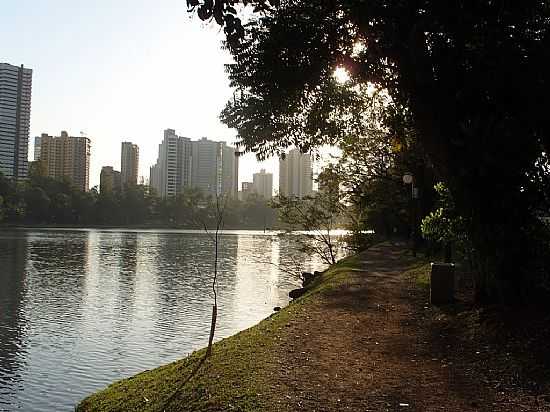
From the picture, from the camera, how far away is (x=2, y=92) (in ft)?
404

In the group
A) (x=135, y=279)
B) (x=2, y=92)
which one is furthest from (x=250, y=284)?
(x=2, y=92)

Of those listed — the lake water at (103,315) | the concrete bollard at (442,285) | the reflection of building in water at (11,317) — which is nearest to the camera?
the concrete bollard at (442,285)

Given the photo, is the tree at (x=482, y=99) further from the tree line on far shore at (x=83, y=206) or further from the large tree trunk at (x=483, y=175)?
the tree line on far shore at (x=83, y=206)

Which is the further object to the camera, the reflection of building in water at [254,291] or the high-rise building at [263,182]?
the high-rise building at [263,182]

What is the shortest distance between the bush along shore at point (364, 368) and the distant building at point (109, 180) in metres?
117

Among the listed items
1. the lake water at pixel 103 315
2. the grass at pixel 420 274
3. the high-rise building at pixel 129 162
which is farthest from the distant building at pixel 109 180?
the grass at pixel 420 274

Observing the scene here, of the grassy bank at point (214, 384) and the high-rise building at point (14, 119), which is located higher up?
the high-rise building at point (14, 119)

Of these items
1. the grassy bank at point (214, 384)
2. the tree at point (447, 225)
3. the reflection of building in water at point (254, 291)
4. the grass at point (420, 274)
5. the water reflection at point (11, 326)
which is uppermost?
the tree at point (447, 225)

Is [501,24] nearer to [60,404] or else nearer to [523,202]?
[523,202]

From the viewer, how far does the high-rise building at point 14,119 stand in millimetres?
123188

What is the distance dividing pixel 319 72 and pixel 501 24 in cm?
369

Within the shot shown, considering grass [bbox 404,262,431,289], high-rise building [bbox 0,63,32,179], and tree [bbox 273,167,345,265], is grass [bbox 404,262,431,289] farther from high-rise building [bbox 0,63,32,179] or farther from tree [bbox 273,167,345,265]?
high-rise building [bbox 0,63,32,179]

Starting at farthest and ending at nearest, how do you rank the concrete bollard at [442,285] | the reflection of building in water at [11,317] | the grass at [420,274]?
the grass at [420,274]
the reflection of building in water at [11,317]
the concrete bollard at [442,285]

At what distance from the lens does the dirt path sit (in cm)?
607
